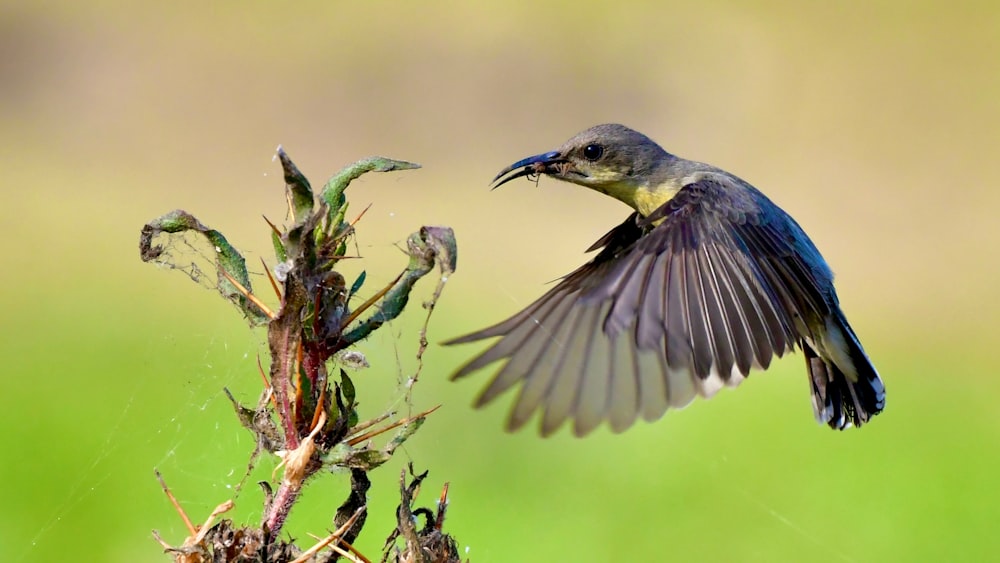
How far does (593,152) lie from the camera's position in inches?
178

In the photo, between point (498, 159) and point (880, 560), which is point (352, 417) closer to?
point (880, 560)

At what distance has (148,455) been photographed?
6621 mm

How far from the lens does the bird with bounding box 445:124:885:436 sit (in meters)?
3.59

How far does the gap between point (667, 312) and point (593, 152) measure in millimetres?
1060

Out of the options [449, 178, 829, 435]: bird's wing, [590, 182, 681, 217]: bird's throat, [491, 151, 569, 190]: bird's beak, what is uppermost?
[590, 182, 681, 217]: bird's throat

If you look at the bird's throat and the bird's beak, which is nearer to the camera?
the bird's beak

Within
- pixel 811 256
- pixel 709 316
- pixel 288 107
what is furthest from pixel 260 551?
pixel 288 107

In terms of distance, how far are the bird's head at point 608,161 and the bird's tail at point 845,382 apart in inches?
34.7

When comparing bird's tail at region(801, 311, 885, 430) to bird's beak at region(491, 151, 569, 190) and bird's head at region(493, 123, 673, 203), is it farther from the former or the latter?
bird's beak at region(491, 151, 569, 190)

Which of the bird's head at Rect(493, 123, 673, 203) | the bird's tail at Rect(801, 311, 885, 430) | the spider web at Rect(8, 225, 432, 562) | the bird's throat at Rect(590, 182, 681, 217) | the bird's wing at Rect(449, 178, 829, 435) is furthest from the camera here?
the spider web at Rect(8, 225, 432, 562)

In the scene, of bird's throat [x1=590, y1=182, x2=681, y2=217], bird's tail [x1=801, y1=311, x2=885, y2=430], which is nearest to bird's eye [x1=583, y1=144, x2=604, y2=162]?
bird's throat [x1=590, y1=182, x2=681, y2=217]

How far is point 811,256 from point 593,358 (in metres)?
0.88

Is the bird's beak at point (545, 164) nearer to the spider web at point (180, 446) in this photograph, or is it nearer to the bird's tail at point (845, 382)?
the spider web at point (180, 446)

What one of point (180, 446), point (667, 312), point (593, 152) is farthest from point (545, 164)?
point (180, 446)
